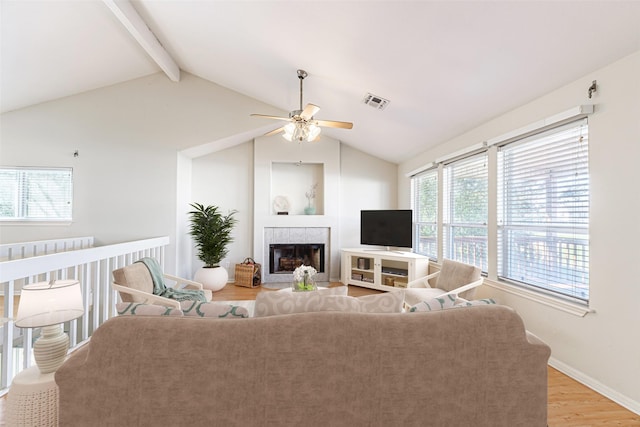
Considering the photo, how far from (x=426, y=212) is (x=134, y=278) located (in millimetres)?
4211

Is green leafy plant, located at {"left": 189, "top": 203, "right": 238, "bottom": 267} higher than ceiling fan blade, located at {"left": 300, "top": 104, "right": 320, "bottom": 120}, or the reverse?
ceiling fan blade, located at {"left": 300, "top": 104, "right": 320, "bottom": 120}

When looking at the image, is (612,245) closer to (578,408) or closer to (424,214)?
(578,408)

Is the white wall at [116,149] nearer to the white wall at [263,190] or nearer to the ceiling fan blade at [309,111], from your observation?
the white wall at [263,190]

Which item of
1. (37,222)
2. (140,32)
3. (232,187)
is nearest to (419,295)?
(232,187)

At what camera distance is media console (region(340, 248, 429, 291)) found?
456 centimetres

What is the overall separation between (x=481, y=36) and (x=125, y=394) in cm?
297

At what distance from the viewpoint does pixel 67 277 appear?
2.88m

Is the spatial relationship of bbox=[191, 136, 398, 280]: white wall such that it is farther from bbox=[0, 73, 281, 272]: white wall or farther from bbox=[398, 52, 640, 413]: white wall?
bbox=[398, 52, 640, 413]: white wall

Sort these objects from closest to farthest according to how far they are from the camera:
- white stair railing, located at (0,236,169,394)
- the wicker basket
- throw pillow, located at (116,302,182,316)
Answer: throw pillow, located at (116,302,182,316), white stair railing, located at (0,236,169,394), the wicker basket

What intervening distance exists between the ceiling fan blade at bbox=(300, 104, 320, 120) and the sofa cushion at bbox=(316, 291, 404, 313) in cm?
199

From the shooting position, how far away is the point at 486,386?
4.19 feet

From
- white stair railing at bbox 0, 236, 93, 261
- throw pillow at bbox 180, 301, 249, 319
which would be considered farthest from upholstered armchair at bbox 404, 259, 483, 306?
white stair railing at bbox 0, 236, 93, 261

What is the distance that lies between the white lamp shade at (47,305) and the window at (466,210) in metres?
3.78

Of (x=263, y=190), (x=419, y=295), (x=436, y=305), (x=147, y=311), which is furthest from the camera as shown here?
(x=263, y=190)
